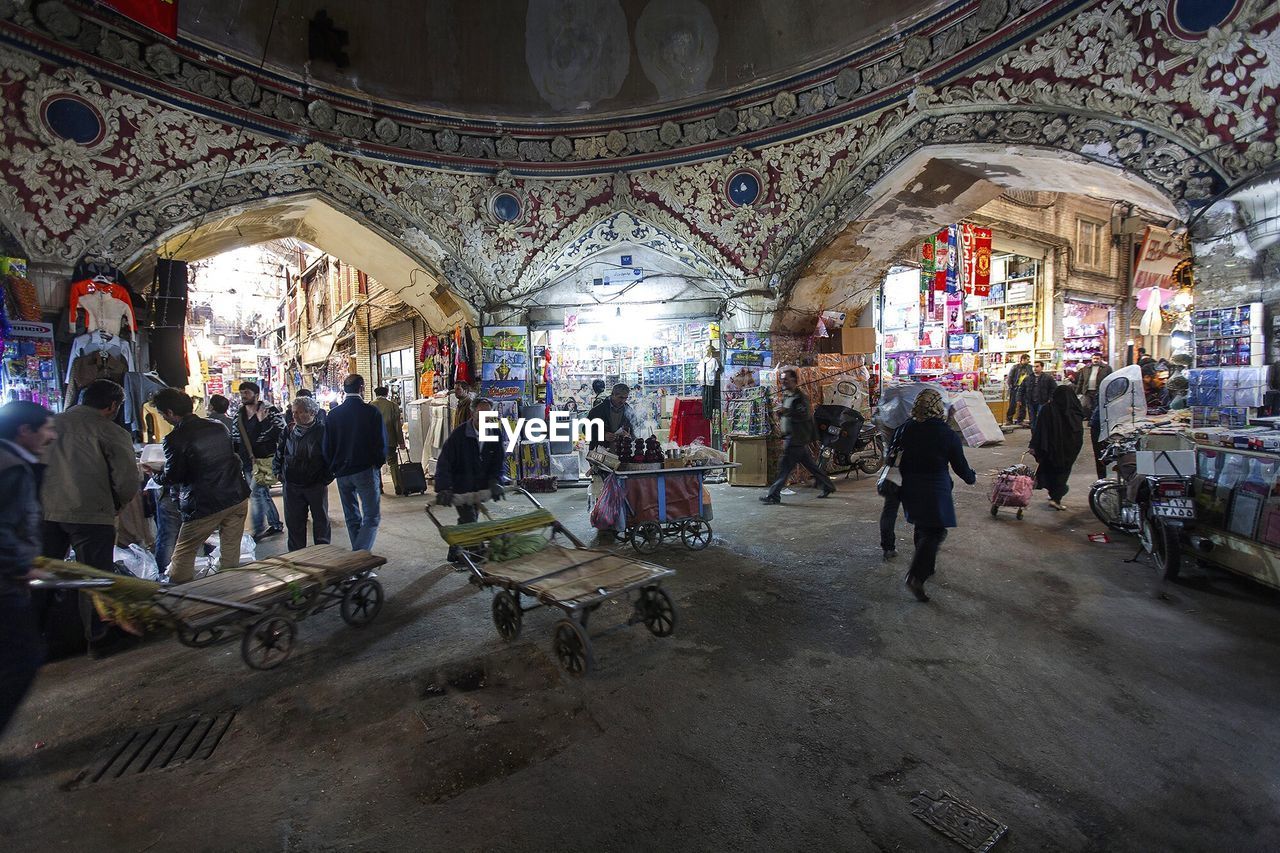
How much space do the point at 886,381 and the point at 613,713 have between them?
11.9 metres

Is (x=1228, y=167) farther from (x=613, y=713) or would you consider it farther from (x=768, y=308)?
(x=613, y=713)

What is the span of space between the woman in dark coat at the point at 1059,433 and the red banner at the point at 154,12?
10.8 metres

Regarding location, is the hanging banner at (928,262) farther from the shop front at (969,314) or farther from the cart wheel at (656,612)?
the cart wheel at (656,612)

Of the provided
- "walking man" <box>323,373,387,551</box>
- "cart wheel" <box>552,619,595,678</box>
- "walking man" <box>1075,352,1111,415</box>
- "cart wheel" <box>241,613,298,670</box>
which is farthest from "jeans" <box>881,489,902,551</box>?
"walking man" <box>1075,352,1111,415</box>

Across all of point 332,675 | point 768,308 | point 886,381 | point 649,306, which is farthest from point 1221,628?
point 886,381

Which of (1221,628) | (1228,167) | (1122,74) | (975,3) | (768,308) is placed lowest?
(1221,628)

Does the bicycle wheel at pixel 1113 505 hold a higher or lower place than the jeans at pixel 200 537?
lower

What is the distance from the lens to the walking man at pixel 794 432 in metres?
8.27

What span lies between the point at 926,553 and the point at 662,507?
2.58 m

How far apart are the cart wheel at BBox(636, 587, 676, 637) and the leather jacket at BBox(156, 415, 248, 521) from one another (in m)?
3.31

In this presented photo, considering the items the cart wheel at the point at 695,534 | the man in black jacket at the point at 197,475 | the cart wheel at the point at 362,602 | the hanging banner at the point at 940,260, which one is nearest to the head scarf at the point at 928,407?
the cart wheel at the point at 695,534

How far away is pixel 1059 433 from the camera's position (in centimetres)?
723

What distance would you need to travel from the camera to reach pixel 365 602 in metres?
4.51

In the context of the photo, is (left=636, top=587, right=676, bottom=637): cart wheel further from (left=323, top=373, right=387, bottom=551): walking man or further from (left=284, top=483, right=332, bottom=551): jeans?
(left=284, top=483, right=332, bottom=551): jeans
